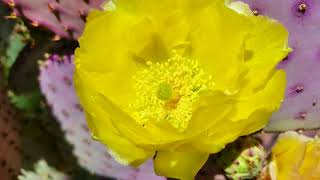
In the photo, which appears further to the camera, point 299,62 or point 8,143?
point 8,143

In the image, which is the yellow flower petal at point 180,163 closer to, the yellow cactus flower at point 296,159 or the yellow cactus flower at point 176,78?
the yellow cactus flower at point 176,78

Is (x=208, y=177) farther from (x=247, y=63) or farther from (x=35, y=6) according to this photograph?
(x=35, y=6)

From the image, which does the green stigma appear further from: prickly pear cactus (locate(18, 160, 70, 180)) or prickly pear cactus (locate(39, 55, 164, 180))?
prickly pear cactus (locate(18, 160, 70, 180))

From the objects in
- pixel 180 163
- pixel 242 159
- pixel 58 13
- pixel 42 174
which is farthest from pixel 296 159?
pixel 42 174

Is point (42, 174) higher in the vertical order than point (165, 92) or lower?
lower

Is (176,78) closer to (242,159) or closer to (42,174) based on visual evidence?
(242,159)

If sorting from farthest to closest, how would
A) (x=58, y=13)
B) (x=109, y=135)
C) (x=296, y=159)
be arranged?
(x=58, y=13), (x=296, y=159), (x=109, y=135)

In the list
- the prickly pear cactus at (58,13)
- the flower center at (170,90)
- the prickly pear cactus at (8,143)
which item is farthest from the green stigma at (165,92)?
the prickly pear cactus at (8,143)

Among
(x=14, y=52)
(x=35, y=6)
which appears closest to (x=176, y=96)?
(x=35, y=6)
